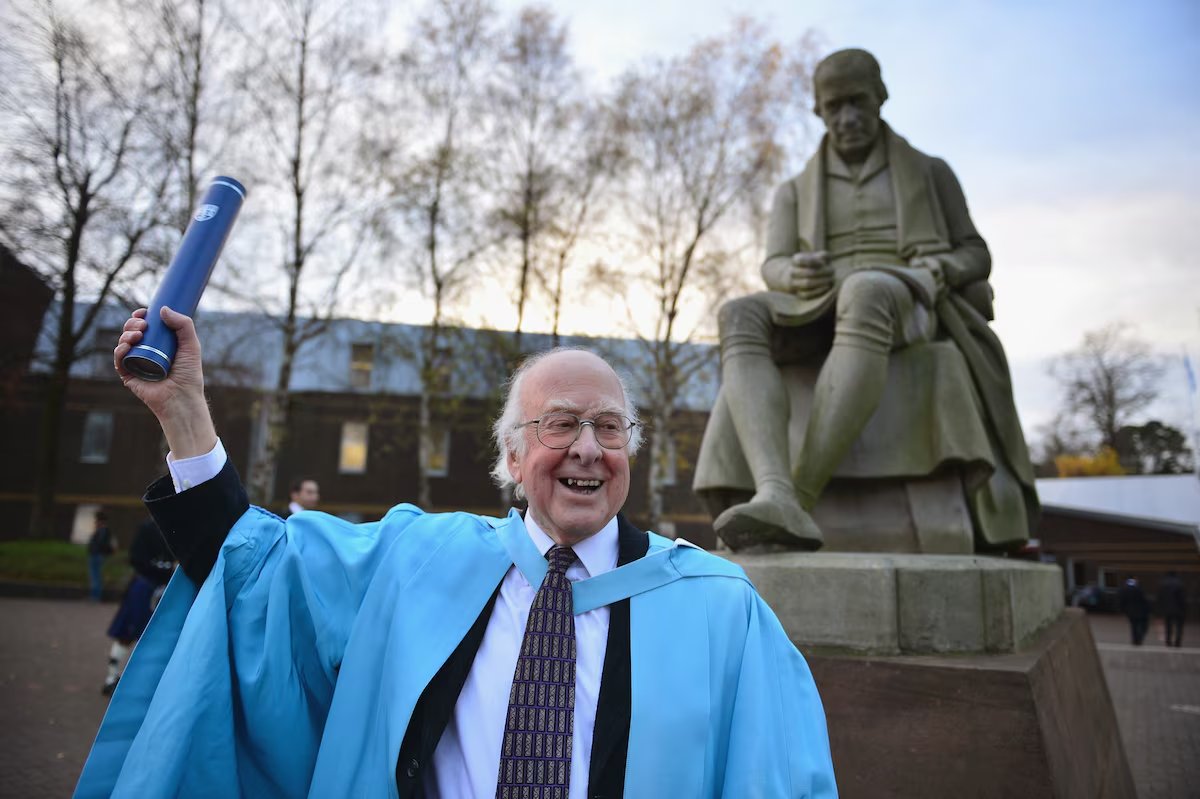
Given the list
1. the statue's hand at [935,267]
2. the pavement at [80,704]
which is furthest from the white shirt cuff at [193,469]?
the pavement at [80,704]

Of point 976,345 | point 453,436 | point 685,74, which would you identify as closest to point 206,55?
point 685,74

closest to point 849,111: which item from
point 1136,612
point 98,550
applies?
point 98,550

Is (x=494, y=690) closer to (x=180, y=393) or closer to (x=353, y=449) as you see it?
(x=180, y=393)

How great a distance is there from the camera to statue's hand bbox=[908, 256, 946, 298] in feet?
15.5

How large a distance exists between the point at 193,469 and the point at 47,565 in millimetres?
22505

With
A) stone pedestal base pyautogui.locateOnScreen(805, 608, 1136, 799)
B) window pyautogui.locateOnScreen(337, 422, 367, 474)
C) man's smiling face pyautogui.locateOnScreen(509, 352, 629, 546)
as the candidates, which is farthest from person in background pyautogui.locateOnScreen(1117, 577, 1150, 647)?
window pyautogui.locateOnScreen(337, 422, 367, 474)

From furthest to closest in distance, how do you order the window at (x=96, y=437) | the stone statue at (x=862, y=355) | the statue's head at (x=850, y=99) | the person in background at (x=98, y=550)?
1. the window at (x=96, y=437)
2. the person in background at (x=98, y=550)
3. the statue's head at (x=850, y=99)
4. the stone statue at (x=862, y=355)

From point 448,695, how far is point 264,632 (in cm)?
46

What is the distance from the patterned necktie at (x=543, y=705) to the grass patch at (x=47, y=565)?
21.8 meters

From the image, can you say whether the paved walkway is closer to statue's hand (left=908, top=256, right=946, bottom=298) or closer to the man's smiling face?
statue's hand (left=908, top=256, right=946, bottom=298)

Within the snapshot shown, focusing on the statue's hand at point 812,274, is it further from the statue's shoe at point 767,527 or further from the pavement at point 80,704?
the pavement at point 80,704

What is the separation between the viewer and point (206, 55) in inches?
795

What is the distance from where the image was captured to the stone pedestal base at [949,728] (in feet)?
9.36

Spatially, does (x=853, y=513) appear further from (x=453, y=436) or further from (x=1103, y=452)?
(x=1103, y=452)
